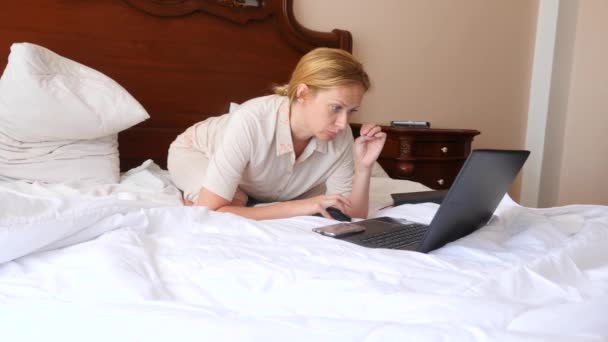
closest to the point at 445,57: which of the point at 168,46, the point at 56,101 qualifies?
the point at 168,46

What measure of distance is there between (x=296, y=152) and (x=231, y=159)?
24cm

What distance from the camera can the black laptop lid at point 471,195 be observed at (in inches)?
33.4

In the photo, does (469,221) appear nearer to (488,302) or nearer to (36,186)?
(488,302)

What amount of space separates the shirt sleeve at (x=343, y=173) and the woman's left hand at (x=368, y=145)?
0.06 meters

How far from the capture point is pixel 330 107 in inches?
53.1

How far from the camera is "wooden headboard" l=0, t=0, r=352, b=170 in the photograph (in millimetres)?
1793

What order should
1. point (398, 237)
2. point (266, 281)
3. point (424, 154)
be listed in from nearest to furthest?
point (266, 281) < point (398, 237) < point (424, 154)

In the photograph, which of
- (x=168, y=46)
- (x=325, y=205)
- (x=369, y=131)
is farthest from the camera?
(x=168, y=46)

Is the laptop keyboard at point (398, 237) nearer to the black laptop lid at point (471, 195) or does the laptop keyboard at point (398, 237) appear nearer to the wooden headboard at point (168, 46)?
the black laptop lid at point (471, 195)

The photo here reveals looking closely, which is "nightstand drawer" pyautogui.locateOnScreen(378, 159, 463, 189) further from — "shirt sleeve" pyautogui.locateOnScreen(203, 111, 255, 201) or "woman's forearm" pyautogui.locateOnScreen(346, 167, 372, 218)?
"shirt sleeve" pyautogui.locateOnScreen(203, 111, 255, 201)

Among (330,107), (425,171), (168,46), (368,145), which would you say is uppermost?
(168,46)

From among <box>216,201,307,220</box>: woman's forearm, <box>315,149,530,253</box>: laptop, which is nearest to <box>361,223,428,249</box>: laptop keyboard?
<box>315,149,530,253</box>: laptop

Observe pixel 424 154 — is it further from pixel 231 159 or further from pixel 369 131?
pixel 231 159

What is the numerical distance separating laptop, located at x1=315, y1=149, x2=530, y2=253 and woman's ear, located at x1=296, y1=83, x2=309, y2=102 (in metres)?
0.43
